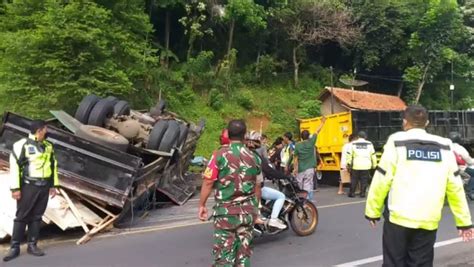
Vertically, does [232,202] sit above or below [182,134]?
below

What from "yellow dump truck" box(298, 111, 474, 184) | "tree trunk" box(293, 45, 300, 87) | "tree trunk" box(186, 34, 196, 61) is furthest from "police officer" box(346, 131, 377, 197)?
"tree trunk" box(293, 45, 300, 87)

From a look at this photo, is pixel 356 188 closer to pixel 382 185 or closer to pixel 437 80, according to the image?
pixel 382 185

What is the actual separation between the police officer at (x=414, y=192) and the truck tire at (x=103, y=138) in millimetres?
5583

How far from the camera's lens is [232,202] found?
487cm

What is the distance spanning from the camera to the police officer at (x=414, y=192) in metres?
4.11

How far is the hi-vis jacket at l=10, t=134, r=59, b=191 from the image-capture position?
697cm

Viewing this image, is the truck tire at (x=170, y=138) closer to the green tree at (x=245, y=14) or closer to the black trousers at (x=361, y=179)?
the black trousers at (x=361, y=179)

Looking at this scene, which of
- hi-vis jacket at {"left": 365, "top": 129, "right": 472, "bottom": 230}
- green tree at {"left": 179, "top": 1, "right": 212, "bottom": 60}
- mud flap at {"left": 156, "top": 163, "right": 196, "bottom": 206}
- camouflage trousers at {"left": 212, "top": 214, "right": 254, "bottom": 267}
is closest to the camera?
hi-vis jacket at {"left": 365, "top": 129, "right": 472, "bottom": 230}

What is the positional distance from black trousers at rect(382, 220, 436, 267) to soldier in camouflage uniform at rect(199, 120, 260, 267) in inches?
50.8

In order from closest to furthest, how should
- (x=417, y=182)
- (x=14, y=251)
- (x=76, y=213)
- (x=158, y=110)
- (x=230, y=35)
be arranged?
(x=417, y=182) < (x=14, y=251) < (x=76, y=213) < (x=158, y=110) < (x=230, y=35)

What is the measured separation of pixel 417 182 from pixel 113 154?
527 cm

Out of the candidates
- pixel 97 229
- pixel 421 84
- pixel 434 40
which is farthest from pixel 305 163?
pixel 421 84

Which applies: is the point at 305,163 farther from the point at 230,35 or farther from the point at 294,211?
the point at 230,35

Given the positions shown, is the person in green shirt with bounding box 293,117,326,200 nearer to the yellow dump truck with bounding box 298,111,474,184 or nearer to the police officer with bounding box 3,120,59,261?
the yellow dump truck with bounding box 298,111,474,184
